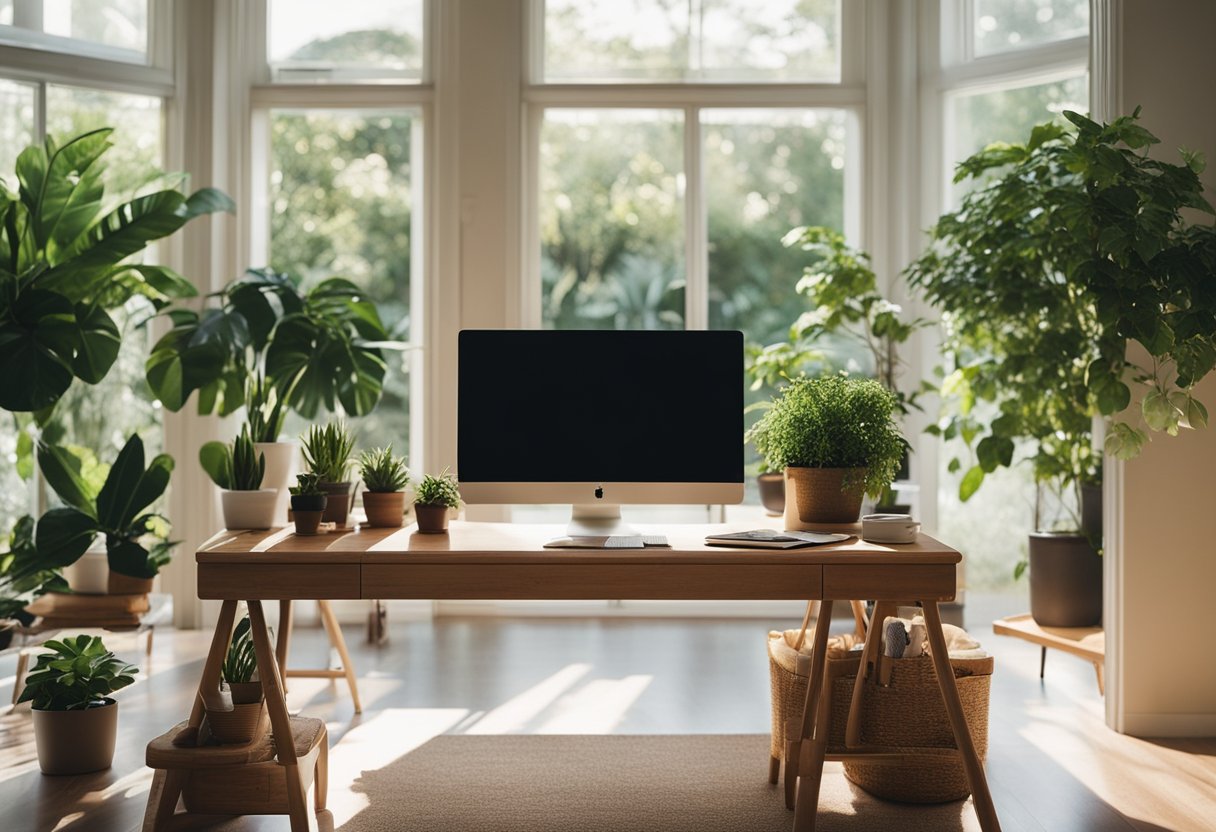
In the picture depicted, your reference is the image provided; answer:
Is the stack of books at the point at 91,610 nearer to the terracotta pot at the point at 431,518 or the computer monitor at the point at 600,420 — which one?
the terracotta pot at the point at 431,518

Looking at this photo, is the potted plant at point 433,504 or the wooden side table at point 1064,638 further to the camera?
the wooden side table at point 1064,638

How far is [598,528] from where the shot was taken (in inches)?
110

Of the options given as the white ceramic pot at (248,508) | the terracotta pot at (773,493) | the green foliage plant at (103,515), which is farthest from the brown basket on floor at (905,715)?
the green foliage plant at (103,515)

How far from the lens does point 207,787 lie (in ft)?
8.66

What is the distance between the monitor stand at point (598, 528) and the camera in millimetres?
2633

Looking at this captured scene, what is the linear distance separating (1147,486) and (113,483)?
11.9ft

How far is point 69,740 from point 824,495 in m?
2.21

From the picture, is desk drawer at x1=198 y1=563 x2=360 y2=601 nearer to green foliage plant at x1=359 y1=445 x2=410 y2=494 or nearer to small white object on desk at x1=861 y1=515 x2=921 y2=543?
green foliage plant at x1=359 y1=445 x2=410 y2=494

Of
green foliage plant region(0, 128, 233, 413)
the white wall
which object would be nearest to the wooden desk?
the white wall

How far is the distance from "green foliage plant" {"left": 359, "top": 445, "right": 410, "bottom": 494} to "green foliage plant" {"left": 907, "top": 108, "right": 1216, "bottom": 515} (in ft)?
6.76

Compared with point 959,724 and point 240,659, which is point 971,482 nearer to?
point 959,724

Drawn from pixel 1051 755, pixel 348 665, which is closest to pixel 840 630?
pixel 1051 755

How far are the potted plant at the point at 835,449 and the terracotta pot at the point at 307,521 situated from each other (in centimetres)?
120

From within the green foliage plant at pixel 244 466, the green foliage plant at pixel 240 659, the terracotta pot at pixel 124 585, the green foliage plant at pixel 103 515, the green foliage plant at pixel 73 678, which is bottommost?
the green foliage plant at pixel 73 678
